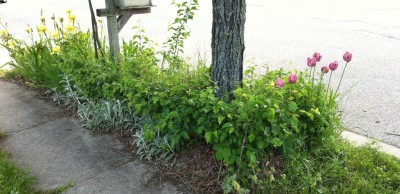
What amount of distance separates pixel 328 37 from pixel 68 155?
20.0 ft

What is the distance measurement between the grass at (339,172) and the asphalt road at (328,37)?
0.74m

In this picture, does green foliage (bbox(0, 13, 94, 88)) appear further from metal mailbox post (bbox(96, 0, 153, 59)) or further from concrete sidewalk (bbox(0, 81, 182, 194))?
concrete sidewalk (bbox(0, 81, 182, 194))

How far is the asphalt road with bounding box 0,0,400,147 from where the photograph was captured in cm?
438

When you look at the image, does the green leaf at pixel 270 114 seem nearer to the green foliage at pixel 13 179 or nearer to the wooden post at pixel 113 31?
the green foliage at pixel 13 179

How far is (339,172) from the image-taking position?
2764 millimetres

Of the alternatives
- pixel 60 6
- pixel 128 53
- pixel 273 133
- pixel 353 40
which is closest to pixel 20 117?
pixel 128 53

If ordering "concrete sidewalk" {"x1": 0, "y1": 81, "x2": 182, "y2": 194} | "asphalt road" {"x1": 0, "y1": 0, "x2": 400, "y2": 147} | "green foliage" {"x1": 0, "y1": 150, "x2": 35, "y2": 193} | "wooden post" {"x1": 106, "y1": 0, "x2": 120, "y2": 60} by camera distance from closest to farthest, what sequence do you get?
"green foliage" {"x1": 0, "y1": 150, "x2": 35, "y2": 193} < "concrete sidewalk" {"x1": 0, "y1": 81, "x2": 182, "y2": 194} < "wooden post" {"x1": 106, "y1": 0, "x2": 120, "y2": 60} < "asphalt road" {"x1": 0, "y1": 0, "x2": 400, "y2": 147}

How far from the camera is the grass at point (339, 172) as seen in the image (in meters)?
2.61

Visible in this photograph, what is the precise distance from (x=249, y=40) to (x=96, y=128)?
15.5 feet

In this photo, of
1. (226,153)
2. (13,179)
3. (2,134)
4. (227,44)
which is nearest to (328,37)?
(227,44)

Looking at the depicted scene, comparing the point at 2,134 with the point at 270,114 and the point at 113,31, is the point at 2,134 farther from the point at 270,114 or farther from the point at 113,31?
the point at 270,114

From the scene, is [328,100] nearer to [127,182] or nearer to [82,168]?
[127,182]

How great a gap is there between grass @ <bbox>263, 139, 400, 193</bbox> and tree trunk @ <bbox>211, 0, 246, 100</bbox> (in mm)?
821

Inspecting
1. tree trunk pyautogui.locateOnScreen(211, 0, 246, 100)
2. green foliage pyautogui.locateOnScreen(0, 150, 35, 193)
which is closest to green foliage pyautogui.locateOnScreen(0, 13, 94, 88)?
green foliage pyautogui.locateOnScreen(0, 150, 35, 193)
